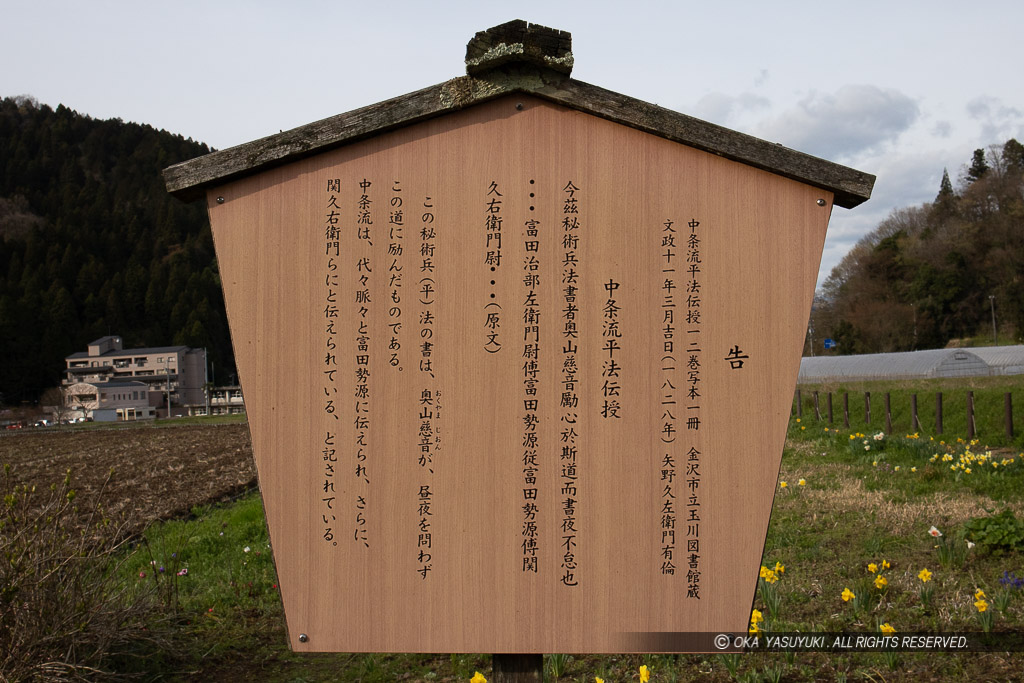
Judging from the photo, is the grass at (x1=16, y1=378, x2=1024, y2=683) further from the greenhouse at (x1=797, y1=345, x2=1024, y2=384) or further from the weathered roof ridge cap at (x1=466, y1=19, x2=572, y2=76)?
the greenhouse at (x1=797, y1=345, x2=1024, y2=384)

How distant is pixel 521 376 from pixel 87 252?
87612 millimetres

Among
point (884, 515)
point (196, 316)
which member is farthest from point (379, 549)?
point (196, 316)

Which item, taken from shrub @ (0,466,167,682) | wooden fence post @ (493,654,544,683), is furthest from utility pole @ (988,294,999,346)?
shrub @ (0,466,167,682)

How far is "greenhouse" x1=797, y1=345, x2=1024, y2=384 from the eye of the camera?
89.4ft

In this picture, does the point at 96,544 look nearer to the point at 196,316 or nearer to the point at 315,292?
the point at 315,292

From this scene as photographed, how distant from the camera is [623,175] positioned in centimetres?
252

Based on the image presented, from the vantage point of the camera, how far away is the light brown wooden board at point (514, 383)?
2441 mm

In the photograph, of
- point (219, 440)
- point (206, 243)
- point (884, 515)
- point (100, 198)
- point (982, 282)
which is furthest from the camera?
point (206, 243)

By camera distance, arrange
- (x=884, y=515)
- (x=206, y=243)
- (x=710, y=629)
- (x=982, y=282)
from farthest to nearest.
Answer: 1. (x=206, y=243)
2. (x=982, y=282)
3. (x=884, y=515)
4. (x=710, y=629)

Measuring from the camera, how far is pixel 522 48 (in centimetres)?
246

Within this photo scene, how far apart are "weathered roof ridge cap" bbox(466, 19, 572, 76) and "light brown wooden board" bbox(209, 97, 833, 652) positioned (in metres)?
0.16

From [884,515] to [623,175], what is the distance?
483 centimetres

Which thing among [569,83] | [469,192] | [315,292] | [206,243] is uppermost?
[206,243]

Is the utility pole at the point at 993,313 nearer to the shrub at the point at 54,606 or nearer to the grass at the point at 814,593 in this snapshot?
the grass at the point at 814,593
